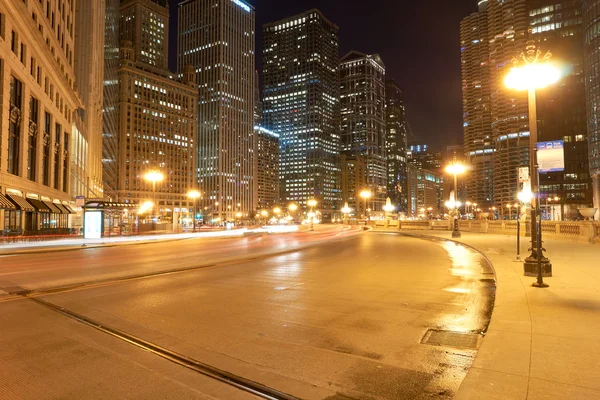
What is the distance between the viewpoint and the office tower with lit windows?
121625mm

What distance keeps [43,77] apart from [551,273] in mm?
50027

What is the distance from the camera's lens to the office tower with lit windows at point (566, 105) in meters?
122

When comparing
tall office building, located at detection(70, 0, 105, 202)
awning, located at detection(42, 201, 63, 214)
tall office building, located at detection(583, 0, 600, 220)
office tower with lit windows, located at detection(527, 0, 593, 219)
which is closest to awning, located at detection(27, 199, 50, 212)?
awning, located at detection(42, 201, 63, 214)

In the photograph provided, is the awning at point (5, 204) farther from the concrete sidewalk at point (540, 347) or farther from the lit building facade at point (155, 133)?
the lit building facade at point (155, 133)

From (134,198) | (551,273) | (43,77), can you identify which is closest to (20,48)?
(43,77)

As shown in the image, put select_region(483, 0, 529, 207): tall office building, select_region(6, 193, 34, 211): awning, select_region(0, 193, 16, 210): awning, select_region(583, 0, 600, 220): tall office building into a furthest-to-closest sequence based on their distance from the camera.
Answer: select_region(483, 0, 529, 207): tall office building
select_region(583, 0, 600, 220): tall office building
select_region(6, 193, 34, 211): awning
select_region(0, 193, 16, 210): awning

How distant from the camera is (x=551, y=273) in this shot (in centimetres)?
1180

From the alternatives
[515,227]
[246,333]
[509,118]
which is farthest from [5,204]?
[509,118]

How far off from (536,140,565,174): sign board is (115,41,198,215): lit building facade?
155m

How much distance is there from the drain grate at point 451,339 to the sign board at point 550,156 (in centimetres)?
723

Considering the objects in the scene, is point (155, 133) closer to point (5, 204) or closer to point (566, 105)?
point (5, 204)

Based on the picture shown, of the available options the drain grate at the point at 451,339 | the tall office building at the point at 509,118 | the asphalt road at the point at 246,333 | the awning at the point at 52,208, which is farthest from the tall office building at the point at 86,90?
the tall office building at the point at 509,118

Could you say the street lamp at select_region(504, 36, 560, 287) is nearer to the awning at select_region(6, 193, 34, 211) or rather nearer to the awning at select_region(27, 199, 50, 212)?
the awning at select_region(6, 193, 34, 211)

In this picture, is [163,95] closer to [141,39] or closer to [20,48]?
[141,39]
